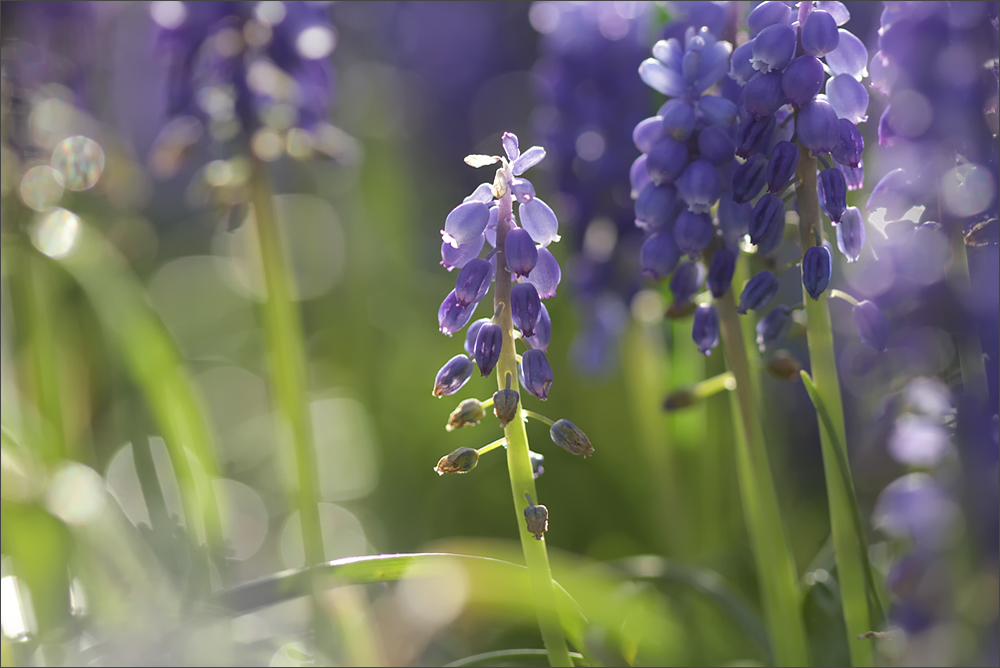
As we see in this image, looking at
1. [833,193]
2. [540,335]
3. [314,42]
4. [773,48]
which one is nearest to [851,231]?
[833,193]

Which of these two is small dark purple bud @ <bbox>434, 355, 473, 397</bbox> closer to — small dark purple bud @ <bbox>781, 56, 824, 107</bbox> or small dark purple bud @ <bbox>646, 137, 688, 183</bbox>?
small dark purple bud @ <bbox>646, 137, 688, 183</bbox>

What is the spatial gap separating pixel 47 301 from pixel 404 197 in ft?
5.93

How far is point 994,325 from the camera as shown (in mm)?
1509

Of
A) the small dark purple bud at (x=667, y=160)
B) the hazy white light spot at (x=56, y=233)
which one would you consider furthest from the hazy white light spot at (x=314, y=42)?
the small dark purple bud at (x=667, y=160)

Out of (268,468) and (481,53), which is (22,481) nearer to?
(268,468)

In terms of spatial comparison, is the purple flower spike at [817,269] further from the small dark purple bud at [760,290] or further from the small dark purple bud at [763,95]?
the small dark purple bud at [763,95]

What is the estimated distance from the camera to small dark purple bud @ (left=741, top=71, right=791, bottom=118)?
1312 mm

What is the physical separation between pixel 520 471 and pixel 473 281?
33 centimetres

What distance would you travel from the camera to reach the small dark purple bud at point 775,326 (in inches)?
61.3

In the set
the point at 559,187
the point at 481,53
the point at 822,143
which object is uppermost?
the point at 481,53

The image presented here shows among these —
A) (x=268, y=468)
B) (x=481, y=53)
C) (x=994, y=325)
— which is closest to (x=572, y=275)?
(x=994, y=325)

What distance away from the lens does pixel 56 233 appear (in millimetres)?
2352

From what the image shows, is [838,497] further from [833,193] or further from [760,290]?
[833,193]

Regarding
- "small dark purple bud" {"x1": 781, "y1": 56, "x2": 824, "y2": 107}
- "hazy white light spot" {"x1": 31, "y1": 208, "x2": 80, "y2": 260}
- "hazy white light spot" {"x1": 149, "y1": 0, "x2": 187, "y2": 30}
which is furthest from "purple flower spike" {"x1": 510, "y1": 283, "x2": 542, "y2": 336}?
"hazy white light spot" {"x1": 149, "y1": 0, "x2": 187, "y2": 30}
